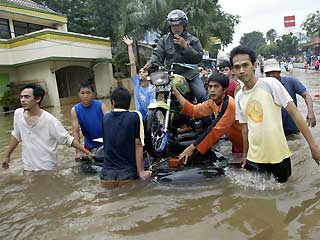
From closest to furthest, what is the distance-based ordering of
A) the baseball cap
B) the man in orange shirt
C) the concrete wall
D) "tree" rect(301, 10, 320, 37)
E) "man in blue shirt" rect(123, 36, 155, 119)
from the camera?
1. the man in orange shirt
2. the baseball cap
3. "man in blue shirt" rect(123, 36, 155, 119)
4. the concrete wall
5. "tree" rect(301, 10, 320, 37)

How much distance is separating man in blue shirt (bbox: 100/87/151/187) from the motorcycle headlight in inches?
21.0

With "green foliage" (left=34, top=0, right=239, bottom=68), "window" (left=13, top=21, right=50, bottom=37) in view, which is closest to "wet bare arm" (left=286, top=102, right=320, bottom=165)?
"green foliage" (left=34, top=0, right=239, bottom=68)

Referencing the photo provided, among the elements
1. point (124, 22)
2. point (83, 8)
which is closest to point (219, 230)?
point (124, 22)

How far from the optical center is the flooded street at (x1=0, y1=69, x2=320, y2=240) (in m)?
2.87

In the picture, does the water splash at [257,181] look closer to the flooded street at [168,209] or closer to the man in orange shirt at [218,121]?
the flooded street at [168,209]

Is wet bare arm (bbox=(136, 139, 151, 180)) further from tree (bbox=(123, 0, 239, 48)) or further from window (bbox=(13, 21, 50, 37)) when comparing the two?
window (bbox=(13, 21, 50, 37))

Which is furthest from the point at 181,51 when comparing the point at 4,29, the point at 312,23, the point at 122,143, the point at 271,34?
the point at 271,34

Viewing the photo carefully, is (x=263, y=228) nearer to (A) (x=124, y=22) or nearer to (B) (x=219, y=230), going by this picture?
(B) (x=219, y=230)

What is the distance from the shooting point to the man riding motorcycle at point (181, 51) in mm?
5004

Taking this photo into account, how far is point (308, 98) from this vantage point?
5160mm

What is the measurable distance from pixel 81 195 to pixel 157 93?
1.52 m

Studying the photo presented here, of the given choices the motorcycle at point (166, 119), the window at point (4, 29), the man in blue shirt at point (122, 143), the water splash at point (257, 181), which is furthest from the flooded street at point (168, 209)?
the window at point (4, 29)

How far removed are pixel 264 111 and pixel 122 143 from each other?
151cm

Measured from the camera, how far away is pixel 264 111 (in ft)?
10.9
